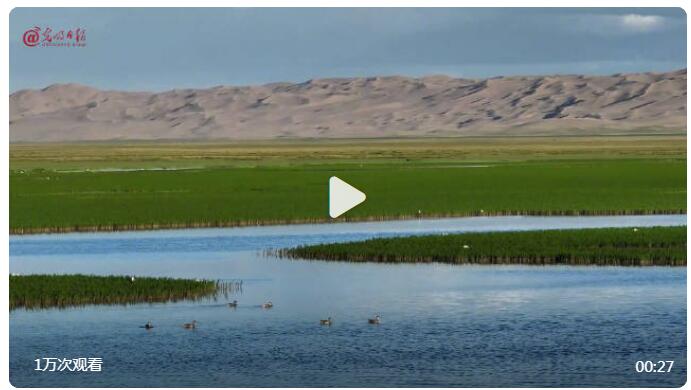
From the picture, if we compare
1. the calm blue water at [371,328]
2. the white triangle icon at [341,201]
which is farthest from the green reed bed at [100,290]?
the white triangle icon at [341,201]

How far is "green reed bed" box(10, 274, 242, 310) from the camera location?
3153 centimetres

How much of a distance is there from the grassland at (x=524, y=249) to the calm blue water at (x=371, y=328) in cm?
100

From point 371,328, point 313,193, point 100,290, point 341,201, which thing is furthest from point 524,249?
point 313,193

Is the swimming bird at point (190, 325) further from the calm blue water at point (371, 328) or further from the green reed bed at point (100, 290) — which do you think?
the green reed bed at point (100, 290)

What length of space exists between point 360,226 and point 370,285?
57.1 feet

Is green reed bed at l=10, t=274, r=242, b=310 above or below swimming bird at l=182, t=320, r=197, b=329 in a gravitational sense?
above

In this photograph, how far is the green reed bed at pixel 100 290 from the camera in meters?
31.5

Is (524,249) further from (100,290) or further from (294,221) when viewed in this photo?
(294,221)

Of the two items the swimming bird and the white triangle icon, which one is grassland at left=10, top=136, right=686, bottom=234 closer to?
the white triangle icon

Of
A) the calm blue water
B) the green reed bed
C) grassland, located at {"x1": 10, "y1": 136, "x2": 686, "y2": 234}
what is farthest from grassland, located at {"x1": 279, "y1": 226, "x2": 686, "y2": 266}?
grassland, located at {"x1": 10, "y1": 136, "x2": 686, "y2": 234}

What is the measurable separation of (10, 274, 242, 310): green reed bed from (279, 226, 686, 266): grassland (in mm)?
7007

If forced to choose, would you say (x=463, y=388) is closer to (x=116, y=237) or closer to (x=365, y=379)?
(x=365, y=379)

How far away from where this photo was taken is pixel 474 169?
99.8m
